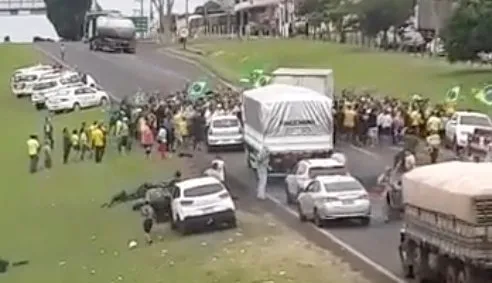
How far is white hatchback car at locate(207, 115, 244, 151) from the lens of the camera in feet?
176

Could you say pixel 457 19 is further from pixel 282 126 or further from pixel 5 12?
pixel 5 12

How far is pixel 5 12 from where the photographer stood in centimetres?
19225

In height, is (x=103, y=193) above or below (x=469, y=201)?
below

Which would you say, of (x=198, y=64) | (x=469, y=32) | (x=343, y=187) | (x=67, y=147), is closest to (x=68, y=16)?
(x=198, y=64)

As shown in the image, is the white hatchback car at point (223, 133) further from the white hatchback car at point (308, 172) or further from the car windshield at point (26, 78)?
the car windshield at point (26, 78)

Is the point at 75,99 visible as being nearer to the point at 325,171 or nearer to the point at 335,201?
the point at 325,171

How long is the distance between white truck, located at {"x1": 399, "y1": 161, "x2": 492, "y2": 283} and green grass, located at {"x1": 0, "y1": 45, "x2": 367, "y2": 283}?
1.55 m

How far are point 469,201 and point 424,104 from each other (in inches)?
1208

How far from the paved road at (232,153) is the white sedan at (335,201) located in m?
0.33

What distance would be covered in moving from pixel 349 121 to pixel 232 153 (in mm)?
4714

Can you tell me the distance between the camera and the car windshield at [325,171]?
38.6 meters

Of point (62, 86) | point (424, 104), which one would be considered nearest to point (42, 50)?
point (62, 86)

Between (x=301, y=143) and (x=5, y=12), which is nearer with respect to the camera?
(x=301, y=143)

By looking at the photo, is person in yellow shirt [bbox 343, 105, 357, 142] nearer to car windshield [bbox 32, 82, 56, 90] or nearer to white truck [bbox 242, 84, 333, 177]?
white truck [bbox 242, 84, 333, 177]
